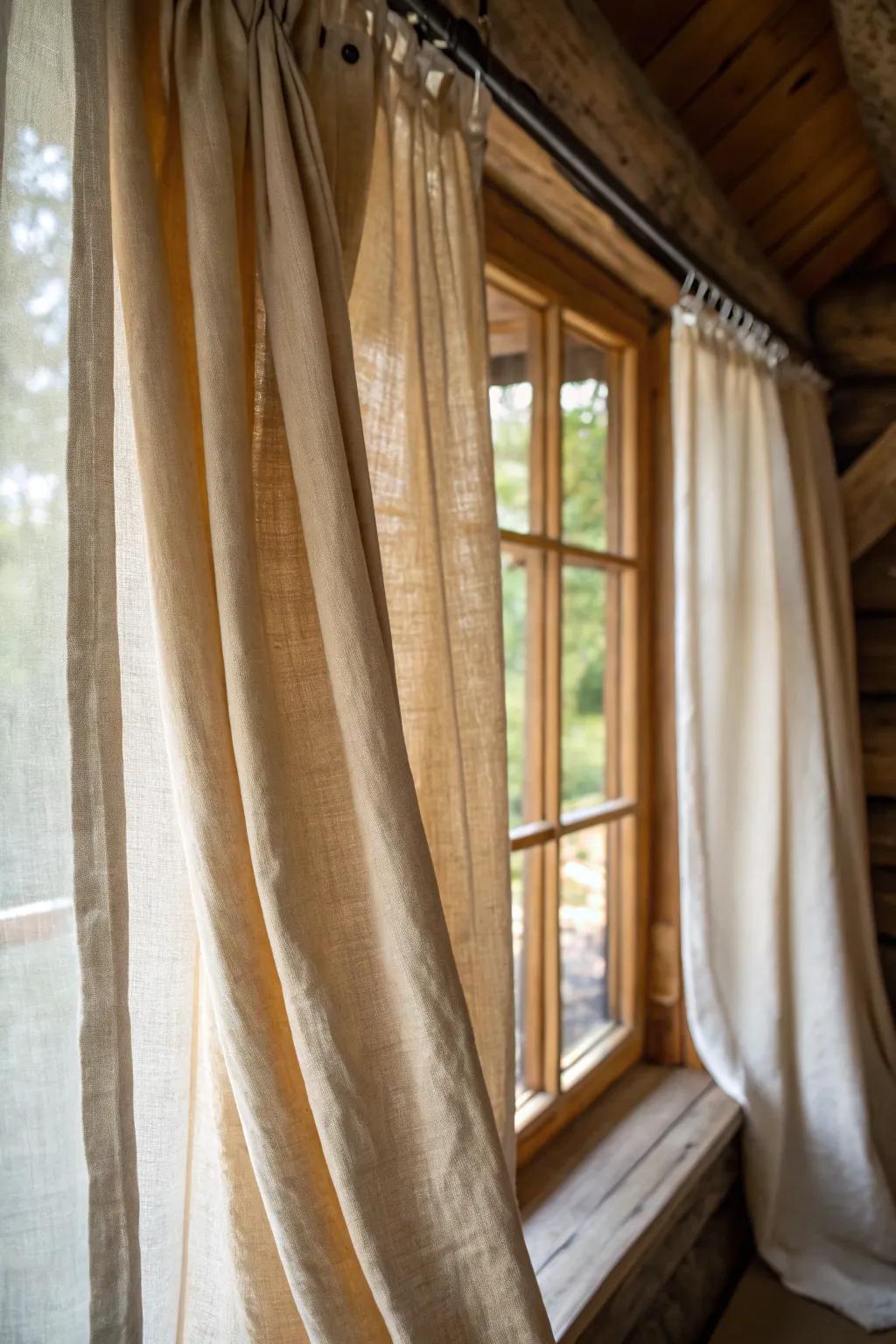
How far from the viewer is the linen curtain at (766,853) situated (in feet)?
5.90

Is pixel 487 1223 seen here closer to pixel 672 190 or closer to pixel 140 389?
pixel 140 389

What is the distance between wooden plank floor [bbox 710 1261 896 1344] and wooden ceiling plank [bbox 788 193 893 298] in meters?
2.18

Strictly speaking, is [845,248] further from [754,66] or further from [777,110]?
[754,66]

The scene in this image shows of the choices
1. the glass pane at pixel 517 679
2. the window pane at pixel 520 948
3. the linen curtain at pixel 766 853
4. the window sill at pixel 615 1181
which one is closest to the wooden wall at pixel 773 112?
the linen curtain at pixel 766 853

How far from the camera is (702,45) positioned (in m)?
1.71

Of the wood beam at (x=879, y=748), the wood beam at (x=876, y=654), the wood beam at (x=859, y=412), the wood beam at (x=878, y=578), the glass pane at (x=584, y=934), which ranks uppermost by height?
the wood beam at (x=859, y=412)

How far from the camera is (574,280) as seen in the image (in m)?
1.66

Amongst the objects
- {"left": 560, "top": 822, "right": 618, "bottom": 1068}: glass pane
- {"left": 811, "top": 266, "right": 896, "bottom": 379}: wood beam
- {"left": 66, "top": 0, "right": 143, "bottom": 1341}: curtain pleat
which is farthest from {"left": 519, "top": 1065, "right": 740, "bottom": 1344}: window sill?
{"left": 811, "top": 266, "right": 896, "bottom": 379}: wood beam

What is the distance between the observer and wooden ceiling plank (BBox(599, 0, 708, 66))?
5.24 feet

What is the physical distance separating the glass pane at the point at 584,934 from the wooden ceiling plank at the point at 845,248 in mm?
1451

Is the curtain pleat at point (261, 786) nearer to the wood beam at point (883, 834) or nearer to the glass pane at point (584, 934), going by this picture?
the glass pane at point (584, 934)

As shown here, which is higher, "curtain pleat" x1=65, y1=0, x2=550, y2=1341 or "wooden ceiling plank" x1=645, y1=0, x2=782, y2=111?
"wooden ceiling plank" x1=645, y1=0, x2=782, y2=111

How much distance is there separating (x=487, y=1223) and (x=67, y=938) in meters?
0.40

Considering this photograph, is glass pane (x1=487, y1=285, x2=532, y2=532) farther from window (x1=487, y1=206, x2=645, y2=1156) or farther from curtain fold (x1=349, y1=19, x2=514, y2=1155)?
curtain fold (x1=349, y1=19, x2=514, y2=1155)
